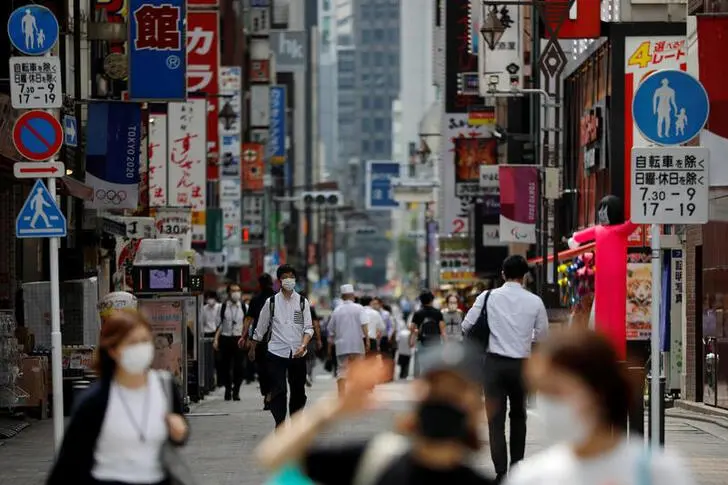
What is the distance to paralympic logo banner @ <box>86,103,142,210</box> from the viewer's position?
27500 mm

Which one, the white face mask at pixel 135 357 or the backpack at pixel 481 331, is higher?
the white face mask at pixel 135 357

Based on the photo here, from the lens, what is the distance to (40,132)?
15.5m

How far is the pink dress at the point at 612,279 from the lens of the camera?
13.9 m

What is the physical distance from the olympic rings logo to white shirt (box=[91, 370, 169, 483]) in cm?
2078

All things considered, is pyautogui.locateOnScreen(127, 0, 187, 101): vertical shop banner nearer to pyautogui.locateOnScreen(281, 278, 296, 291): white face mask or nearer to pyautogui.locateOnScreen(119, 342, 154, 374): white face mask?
pyautogui.locateOnScreen(281, 278, 296, 291): white face mask

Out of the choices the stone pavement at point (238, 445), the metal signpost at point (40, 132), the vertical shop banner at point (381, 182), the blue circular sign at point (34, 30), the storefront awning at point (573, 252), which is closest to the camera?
the stone pavement at point (238, 445)

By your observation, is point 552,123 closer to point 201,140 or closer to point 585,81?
point 585,81

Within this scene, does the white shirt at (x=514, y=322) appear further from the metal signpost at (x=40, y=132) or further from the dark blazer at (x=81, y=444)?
the dark blazer at (x=81, y=444)

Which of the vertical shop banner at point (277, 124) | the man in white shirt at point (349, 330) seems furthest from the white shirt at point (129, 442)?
the vertical shop banner at point (277, 124)

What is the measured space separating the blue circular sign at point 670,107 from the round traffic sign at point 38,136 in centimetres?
524

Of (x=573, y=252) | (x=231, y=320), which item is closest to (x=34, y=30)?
(x=573, y=252)

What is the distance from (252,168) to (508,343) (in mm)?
53282

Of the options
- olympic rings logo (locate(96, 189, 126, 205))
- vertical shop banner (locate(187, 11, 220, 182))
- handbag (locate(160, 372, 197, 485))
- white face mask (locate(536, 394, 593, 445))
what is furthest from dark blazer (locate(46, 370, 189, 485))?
vertical shop banner (locate(187, 11, 220, 182))

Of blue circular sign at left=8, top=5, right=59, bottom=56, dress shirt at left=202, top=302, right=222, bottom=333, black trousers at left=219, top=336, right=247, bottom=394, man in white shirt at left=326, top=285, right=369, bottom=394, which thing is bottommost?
black trousers at left=219, top=336, right=247, bottom=394
